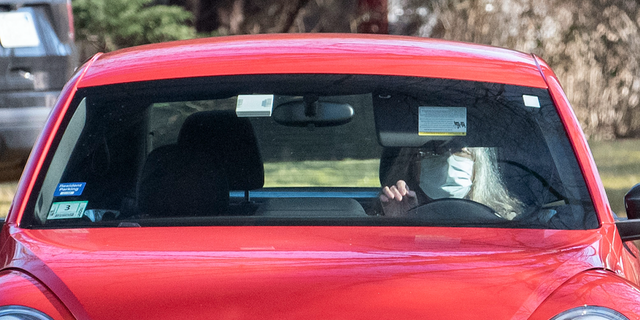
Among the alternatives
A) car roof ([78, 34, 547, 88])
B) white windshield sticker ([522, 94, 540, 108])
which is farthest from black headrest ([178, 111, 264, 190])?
white windshield sticker ([522, 94, 540, 108])

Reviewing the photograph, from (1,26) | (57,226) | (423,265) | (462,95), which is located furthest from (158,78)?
(1,26)

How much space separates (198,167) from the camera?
2.65 m

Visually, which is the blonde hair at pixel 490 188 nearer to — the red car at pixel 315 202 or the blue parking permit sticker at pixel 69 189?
the red car at pixel 315 202

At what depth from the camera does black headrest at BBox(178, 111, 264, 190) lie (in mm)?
2754

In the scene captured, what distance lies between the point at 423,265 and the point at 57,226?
41.2 inches

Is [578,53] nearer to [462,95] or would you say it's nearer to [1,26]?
[1,26]

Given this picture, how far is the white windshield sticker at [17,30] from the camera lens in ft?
25.1

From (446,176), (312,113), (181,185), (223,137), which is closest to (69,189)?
(181,185)

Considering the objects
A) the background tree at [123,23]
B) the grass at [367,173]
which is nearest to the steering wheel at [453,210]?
the grass at [367,173]

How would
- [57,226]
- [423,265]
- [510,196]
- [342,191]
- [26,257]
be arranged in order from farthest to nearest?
[342,191]
[510,196]
[57,226]
[26,257]
[423,265]

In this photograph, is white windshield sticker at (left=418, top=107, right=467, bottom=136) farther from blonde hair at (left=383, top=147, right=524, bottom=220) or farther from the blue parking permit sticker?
the blue parking permit sticker

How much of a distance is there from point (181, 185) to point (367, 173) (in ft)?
6.55

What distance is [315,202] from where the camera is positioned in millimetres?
2824

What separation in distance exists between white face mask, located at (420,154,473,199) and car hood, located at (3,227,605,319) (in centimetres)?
71
